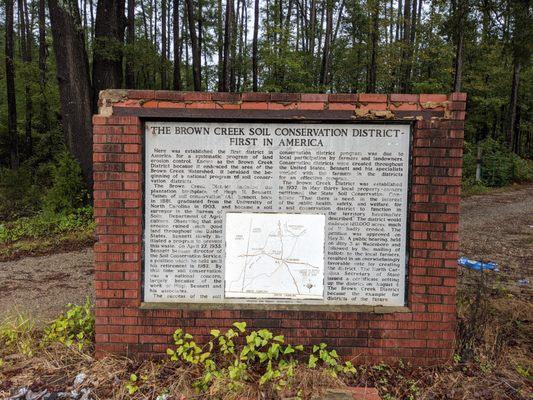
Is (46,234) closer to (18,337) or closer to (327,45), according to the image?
(18,337)

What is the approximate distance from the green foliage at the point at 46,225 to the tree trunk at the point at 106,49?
10.6 ft

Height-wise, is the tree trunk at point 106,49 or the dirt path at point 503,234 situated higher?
the tree trunk at point 106,49

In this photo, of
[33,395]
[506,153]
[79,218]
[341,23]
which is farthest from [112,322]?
[341,23]

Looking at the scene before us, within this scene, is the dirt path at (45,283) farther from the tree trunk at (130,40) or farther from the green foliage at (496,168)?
the green foliage at (496,168)

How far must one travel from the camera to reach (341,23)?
2588 cm

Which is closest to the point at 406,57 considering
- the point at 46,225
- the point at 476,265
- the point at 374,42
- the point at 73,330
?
the point at 374,42

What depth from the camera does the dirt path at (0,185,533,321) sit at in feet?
16.2

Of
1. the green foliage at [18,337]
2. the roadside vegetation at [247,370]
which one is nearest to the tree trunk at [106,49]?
the green foliage at [18,337]

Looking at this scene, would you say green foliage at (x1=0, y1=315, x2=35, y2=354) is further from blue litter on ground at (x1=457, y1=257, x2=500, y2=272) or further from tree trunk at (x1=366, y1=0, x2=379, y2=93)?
tree trunk at (x1=366, y1=0, x2=379, y2=93)

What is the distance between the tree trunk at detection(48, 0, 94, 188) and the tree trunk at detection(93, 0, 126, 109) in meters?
0.56

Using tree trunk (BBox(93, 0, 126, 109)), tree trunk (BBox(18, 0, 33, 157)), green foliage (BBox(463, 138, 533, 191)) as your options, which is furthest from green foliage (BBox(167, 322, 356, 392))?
tree trunk (BBox(18, 0, 33, 157))

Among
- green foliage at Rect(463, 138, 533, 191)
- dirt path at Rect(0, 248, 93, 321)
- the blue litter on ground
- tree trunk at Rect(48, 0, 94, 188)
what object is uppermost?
tree trunk at Rect(48, 0, 94, 188)

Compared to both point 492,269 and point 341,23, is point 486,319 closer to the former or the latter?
point 492,269

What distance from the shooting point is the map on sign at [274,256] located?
335 centimetres
